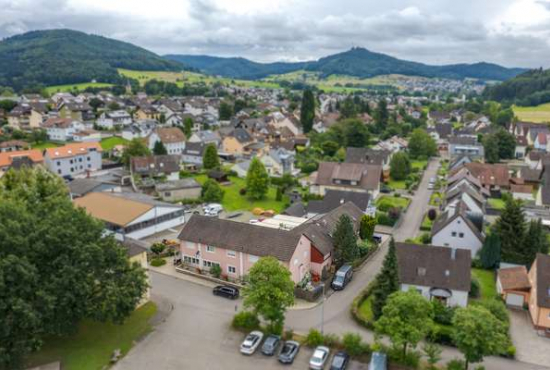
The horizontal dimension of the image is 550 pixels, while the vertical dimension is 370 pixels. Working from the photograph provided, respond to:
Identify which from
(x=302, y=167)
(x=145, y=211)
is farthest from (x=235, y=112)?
(x=145, y=211)

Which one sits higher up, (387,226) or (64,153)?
(64,153)

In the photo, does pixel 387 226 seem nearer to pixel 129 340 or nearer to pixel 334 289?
pixel 334 289

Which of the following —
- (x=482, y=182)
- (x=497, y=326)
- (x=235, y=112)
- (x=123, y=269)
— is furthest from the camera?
(x=235, y=112)

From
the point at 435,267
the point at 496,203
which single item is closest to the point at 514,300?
the point at 435,267

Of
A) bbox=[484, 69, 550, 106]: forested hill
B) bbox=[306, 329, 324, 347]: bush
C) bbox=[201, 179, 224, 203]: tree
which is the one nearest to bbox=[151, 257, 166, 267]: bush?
bbox=[306, 329, 324, 347]: bush

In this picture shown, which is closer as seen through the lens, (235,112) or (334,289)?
(334,289)

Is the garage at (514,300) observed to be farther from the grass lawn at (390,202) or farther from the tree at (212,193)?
the tree at (212,193)

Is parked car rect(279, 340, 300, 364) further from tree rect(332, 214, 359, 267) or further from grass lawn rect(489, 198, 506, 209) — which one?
grass lawn rect(489, 198, 506, 209)
